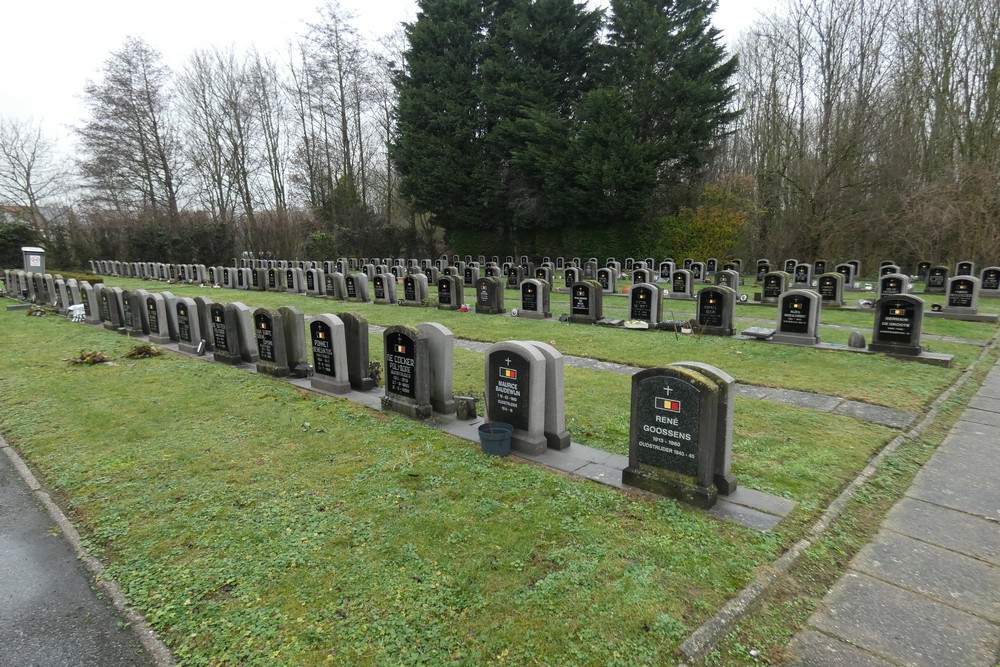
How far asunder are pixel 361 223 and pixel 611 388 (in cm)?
3650

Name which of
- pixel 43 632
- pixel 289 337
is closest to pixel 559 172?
pixel 289 337

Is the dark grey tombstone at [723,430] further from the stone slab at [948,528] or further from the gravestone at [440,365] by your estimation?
the gravestone at [440,365]

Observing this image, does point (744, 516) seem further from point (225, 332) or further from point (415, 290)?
point (415, 290)

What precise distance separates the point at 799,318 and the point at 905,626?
29.3 ft

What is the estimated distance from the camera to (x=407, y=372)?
6691 mm

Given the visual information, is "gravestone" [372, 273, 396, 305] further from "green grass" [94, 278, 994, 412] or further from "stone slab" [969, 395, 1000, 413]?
"stone slab" [969, 395, 1000, 413]

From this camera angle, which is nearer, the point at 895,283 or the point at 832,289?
the point at 895,283

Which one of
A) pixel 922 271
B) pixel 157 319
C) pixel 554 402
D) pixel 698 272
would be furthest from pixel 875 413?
pixel 922 271

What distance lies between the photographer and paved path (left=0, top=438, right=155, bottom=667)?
2824 millimetres

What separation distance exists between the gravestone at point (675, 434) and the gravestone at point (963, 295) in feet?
47.7

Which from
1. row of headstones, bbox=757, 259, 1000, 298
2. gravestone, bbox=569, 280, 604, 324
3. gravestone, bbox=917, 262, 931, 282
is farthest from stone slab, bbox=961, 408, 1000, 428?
gravestone, bbox=917, 262, 931, 282

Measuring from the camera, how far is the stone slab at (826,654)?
269 centimetres

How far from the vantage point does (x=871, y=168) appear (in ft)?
87.5

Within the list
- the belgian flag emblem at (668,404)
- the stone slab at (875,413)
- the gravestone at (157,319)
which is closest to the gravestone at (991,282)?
the stone slab at (875,413)
